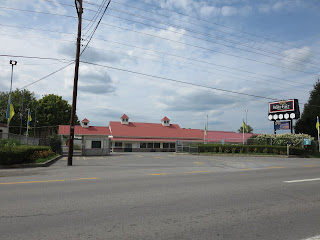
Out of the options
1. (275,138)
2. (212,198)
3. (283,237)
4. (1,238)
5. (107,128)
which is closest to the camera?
(1,238)

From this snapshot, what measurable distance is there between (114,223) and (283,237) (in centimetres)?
296

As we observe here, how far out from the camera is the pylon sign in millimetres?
37562

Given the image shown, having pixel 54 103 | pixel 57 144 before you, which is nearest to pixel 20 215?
pixel 57 144

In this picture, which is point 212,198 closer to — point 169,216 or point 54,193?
point 169,216

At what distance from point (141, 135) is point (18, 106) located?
1575 inches

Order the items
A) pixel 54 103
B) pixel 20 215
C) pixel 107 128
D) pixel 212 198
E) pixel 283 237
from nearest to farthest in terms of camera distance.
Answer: pixel 283 237
pixel 20 215
pixel 212 198
pixel 107 128
pixel 54 103

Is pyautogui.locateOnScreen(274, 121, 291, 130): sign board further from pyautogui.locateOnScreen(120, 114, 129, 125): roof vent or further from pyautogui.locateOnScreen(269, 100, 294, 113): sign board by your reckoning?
pyautogui.locateOnScreen(120, 114, 129, 125): roof vent

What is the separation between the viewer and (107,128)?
55406 mm

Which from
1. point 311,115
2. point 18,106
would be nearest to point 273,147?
point 311,115

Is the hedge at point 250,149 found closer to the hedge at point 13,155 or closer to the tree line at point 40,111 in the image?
the hedge at point 13,155

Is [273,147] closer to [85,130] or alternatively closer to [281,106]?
[281,106]

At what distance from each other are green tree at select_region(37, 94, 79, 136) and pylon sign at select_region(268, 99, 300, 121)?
2017 inches

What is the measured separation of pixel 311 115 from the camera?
49.7m

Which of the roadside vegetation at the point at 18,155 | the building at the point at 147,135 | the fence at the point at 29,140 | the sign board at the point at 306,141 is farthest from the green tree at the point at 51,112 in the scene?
the sign board at the point at 306,141
